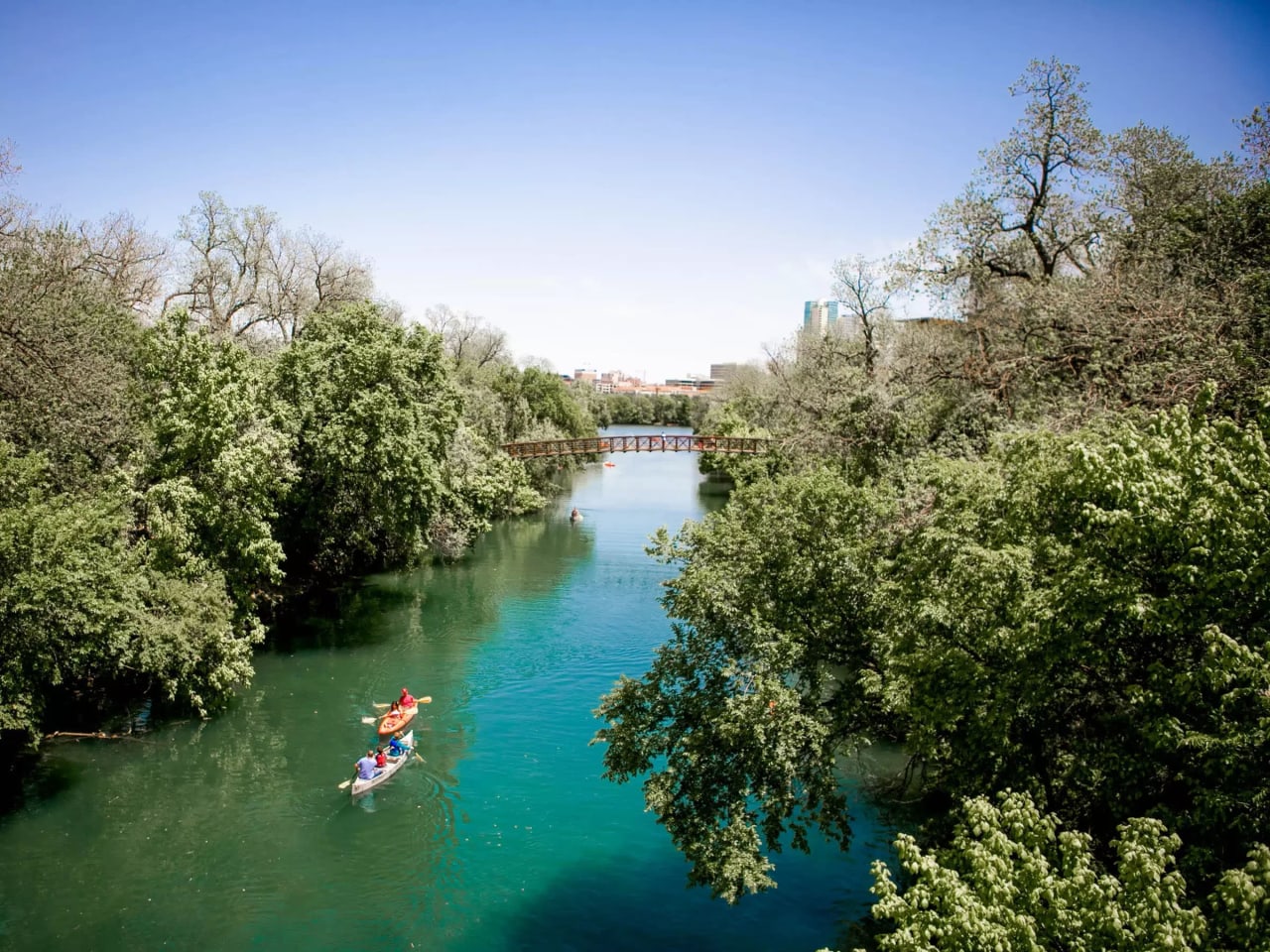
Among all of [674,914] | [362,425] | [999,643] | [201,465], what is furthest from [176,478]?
[999,643]

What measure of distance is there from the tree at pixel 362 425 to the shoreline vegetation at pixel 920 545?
0.14 m

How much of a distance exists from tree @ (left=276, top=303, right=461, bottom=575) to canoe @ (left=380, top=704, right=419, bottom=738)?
8675 mm

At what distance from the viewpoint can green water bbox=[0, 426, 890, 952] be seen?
16.0m

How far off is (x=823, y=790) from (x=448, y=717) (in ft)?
47.4

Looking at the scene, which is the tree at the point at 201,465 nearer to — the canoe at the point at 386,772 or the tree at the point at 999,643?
the canoe at the point at 386,772

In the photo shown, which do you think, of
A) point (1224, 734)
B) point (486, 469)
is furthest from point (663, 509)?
point (1224, 734)

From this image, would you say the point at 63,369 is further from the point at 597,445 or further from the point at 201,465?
the point at 597,445

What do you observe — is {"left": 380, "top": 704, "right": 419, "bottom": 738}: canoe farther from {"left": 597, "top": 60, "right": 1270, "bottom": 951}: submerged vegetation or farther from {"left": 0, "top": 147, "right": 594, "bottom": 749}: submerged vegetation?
{"left": 597, "top": 60, "right": 1270, "bottom": 951}: submerged vegetation

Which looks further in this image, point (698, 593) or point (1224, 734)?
point (698, 593)

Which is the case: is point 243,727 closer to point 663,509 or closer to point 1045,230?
point 1045,230

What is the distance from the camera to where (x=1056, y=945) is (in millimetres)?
7684

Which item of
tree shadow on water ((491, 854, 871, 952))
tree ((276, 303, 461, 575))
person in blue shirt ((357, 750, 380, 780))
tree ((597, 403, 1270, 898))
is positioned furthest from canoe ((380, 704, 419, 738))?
tree ((597, 403, 1270, 898))

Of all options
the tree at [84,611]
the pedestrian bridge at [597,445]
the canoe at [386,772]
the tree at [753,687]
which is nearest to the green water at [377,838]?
the canoe at [386,772]

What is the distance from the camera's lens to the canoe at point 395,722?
2322 cm
